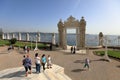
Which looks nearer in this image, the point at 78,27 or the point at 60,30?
the point at 78,27

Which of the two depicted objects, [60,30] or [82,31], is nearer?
[82,31]

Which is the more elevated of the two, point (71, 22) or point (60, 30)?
point (71, 22)

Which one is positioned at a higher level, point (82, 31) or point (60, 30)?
point (60, 30)

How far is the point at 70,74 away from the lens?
1587 centimetres

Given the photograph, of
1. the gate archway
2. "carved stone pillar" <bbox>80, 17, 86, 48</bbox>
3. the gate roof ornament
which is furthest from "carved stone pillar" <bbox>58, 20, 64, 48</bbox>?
"carved stone pillar" <bbox>80, 17, 86, 48</bbox>

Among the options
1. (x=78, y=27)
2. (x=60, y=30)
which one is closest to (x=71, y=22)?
(x=78, y=27)

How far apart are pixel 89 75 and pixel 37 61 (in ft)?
16.0

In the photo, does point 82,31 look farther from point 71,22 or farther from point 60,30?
point 60,30

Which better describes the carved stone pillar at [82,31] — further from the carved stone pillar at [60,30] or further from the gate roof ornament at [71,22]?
the carved stone pillar at [60,30]

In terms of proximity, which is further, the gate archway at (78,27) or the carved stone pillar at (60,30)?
the carved stone pillar at (60,30)

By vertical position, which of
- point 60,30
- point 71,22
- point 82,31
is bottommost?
point 82,31

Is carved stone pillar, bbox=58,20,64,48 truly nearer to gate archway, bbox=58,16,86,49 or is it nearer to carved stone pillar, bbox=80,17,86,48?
gate archway, bbox=58,16,86,49

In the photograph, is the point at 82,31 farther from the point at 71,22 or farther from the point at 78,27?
the point at 71,22

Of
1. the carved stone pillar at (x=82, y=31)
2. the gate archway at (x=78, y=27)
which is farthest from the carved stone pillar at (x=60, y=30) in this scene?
the carved stone pillar at (x=82, y=31)
